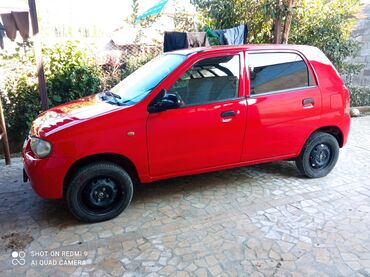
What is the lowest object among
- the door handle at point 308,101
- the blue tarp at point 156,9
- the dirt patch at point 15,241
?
the dirt patch at point 15,241

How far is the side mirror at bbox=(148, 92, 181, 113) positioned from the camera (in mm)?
3227

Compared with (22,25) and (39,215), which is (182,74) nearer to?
(39,215)

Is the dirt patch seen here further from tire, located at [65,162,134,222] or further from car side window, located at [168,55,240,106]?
car side window, located at [168,55,240,106]

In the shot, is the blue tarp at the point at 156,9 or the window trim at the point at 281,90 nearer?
the window trim at the point at 281,90

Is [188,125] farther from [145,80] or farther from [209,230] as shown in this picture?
[209,230]

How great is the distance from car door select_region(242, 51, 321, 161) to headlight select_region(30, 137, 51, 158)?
213cm

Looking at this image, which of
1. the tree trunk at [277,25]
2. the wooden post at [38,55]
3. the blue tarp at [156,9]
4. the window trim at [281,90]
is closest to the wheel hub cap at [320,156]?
the window trim at [281,90]

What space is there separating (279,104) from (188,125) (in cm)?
117

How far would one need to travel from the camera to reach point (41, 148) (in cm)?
299

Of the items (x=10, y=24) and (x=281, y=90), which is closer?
(x=281, y=90)

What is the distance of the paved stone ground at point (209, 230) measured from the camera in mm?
2609

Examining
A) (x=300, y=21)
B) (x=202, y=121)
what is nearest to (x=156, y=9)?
(x=300, y=21)

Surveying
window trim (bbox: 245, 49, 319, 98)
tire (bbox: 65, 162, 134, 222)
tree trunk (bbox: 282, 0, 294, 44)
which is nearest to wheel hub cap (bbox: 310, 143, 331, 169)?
window trim (bbox: 245, 49, 319, 98)

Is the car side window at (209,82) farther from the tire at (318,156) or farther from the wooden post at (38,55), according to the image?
the wooden post at (38,55)
